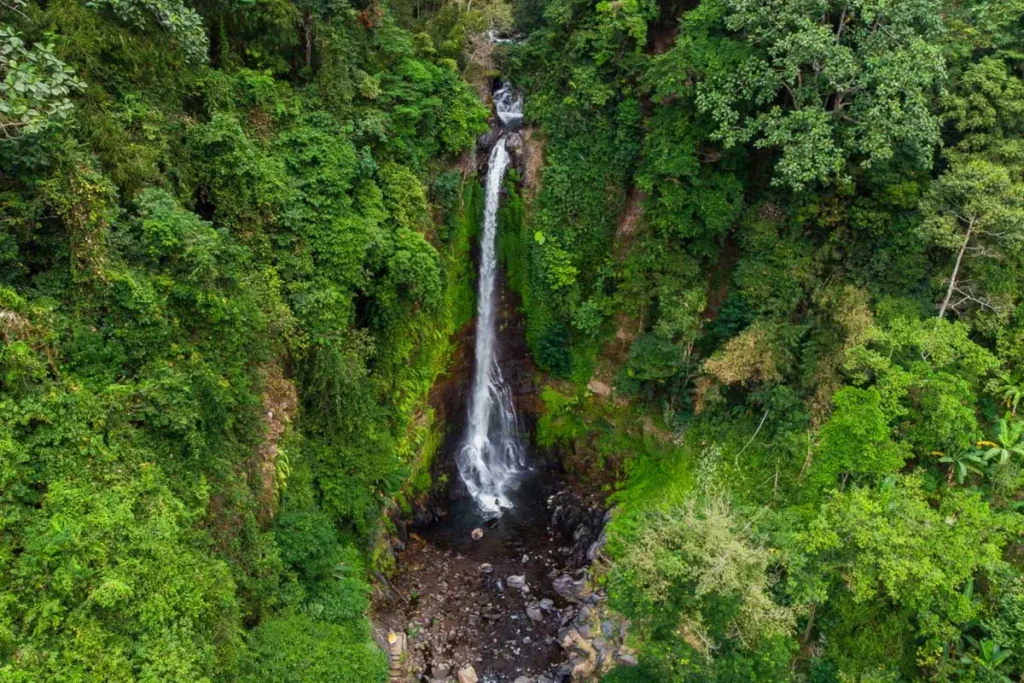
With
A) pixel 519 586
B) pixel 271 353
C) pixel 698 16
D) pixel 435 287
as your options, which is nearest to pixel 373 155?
pixel 435 287

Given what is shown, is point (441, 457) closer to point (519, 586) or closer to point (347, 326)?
point (519, 586)

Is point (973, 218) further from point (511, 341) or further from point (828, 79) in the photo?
point (511, 341)

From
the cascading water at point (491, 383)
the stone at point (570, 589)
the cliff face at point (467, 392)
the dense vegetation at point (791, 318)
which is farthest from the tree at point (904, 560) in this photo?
the cascading water at point (491, 383)

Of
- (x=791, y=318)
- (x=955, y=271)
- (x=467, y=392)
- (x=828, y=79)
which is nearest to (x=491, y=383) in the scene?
(x=467, y=392)

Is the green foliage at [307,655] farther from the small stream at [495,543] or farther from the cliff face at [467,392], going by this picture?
the cliff face at [467,392]

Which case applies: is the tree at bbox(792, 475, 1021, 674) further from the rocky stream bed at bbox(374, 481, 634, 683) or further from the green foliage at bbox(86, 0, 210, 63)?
the green foliage at bbox(86, 0, 210, 63)

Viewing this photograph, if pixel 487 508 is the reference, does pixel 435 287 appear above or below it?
above

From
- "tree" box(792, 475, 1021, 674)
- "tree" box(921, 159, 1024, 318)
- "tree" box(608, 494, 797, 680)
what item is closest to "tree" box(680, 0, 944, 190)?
"tree" box(921, 159, 1024, 318)

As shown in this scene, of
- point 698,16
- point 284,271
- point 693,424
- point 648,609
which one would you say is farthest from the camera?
point 693,424
